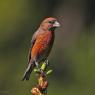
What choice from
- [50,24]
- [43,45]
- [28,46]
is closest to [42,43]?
[43,45]

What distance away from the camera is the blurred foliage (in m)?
Result: 24.7

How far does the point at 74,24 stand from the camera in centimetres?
3219

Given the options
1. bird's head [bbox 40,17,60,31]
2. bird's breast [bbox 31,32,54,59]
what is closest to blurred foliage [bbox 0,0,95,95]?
bird's breast [bbox 31,32,54,59]

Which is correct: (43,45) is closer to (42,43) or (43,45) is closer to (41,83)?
(42,43)

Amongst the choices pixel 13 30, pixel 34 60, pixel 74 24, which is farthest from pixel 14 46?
pixel 34 60

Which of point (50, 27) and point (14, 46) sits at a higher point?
point (50, 27)

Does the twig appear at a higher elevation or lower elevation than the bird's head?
higher

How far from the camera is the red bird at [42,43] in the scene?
963 centimetres

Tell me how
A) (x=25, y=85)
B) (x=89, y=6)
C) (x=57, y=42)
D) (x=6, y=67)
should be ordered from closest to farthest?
1. (x=25, y=85)
2. (x=6, y=67)
3. (x=57, y=42)
4. (x=89, y=6)

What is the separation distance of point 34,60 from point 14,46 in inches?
692

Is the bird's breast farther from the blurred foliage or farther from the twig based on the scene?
the blurred foliage

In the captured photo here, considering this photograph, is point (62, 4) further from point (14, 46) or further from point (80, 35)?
point (14, 46)

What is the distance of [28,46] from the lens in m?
25.9

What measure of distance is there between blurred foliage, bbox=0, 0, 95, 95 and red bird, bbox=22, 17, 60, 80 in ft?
42.0
